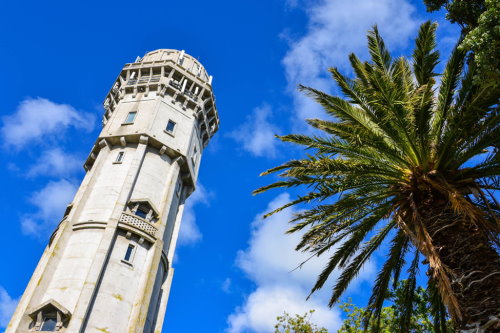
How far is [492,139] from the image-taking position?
10695 millimetres

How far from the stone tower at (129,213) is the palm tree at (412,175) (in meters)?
12.3

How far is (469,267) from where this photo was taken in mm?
8922

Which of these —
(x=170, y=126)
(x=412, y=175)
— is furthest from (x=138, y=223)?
(x=412, y=175)

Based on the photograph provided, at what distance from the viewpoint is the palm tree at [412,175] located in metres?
9.22

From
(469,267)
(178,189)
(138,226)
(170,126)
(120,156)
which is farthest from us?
(170,126)

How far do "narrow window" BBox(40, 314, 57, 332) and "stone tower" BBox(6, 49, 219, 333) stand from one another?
0.05 m

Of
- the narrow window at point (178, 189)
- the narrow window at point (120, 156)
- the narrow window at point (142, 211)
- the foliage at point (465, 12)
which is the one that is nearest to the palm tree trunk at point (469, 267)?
the foliage at point (465, 12)

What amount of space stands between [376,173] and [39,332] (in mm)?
17264

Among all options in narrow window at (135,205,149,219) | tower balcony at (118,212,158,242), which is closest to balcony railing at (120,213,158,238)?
tower balcony at (118,212,158,242)

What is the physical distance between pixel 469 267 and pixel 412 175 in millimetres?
3103

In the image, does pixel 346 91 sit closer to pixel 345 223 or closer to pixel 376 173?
pixel 376 173

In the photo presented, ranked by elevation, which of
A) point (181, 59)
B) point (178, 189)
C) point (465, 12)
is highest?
point (181, 59)

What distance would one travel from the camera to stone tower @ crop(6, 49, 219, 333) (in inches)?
830

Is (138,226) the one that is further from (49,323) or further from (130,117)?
(130,117)
